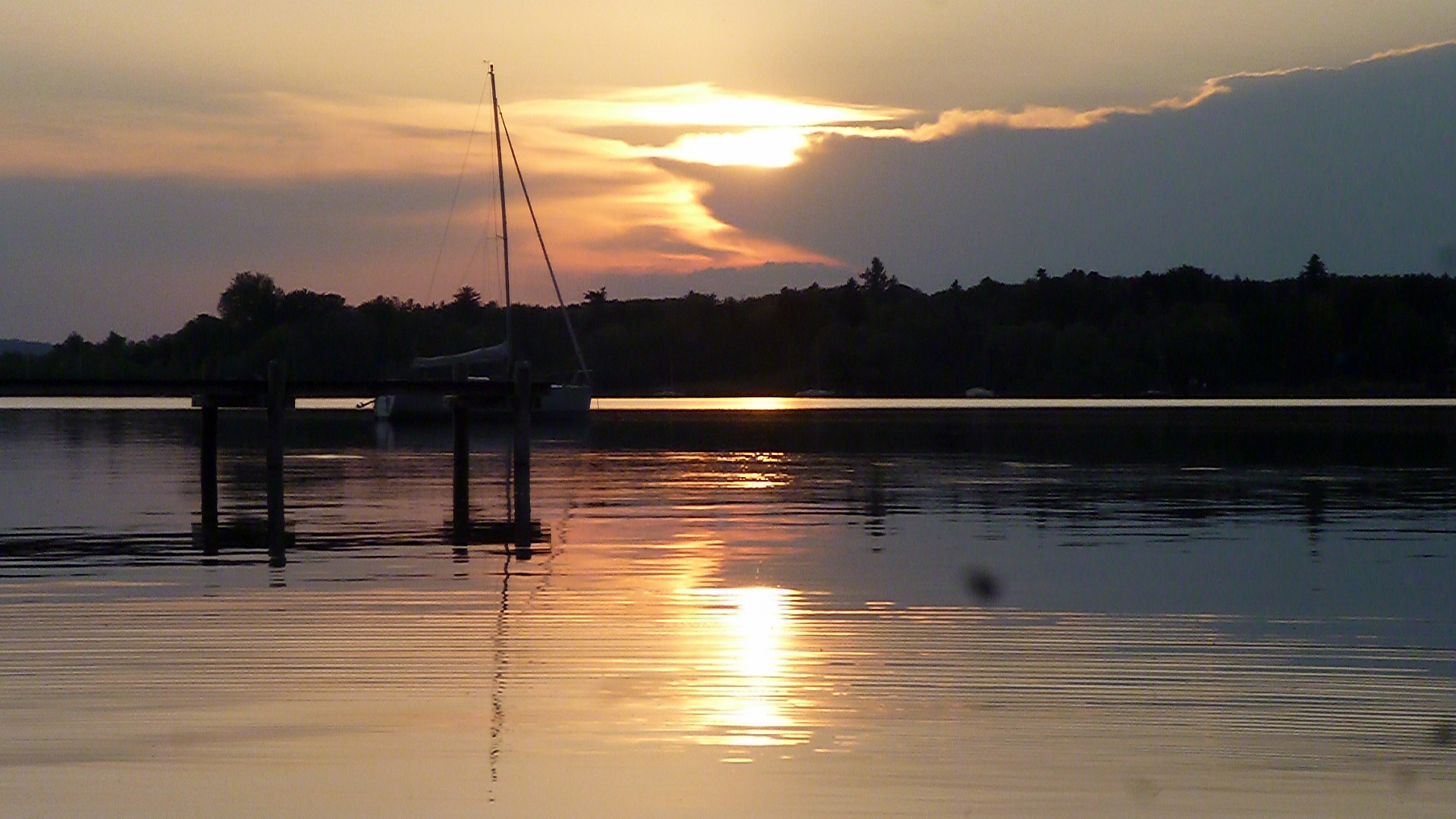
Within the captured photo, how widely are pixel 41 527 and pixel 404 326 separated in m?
136

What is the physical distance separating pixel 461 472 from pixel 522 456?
11.9 feet

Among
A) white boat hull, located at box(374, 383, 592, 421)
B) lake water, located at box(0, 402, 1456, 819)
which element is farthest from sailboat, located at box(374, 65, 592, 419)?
lake water, located at box(0, 402, 1456, 819)

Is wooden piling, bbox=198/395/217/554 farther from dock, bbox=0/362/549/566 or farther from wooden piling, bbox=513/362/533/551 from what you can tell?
wooden piling, bbox=513/362/533/551

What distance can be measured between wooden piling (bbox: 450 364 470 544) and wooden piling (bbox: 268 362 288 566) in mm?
2984

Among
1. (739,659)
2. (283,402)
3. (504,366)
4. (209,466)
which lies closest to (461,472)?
(283,402)

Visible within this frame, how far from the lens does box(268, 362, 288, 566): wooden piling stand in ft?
88.9

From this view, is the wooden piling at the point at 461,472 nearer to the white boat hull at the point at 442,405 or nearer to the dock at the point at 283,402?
the dock at the point at 283,402

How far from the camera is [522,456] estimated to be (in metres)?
28.2

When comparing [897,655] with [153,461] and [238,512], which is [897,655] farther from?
[153,461]

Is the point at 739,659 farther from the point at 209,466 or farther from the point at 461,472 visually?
the point at 209,466

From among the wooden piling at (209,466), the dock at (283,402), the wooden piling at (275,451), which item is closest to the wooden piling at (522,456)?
the dock at (283,402)

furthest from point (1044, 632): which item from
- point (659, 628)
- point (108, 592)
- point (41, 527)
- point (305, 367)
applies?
point (305, 367)

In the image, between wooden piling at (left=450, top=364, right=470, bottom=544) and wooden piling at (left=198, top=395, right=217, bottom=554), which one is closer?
wooden piling at (left=450, top=364, right=470, bottom=544)

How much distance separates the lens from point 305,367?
147m
